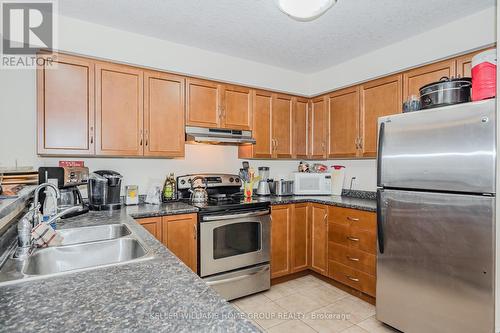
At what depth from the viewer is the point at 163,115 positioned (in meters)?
2.63

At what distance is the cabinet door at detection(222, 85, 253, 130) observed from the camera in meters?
2.97

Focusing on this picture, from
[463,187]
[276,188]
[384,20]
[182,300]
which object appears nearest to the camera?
[182,300]

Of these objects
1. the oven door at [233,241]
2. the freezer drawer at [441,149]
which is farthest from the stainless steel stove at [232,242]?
the freezer drawer at [441,149]

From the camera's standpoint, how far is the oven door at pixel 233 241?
2.45 m

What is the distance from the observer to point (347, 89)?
10.2 feet

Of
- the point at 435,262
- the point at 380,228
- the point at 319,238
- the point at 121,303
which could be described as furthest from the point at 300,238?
the point at 121,303

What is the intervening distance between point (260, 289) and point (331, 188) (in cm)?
144

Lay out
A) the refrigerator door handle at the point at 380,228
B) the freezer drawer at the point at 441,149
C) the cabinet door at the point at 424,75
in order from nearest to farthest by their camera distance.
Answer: the freezer drawer at the point at 441,149 → the refrigerator door handle at the point at 380,228 → the cabinet door at the point at 424,75

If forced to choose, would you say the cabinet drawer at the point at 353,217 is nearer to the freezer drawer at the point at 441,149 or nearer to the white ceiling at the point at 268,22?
the freezer drawer at the point at 441,149

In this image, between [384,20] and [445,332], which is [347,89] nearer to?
[384,20]

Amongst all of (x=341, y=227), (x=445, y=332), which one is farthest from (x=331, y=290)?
(x=445, y=332)

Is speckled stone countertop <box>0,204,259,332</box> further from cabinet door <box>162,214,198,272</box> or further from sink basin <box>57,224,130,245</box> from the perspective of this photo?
cabinet door <box>162,214,198,272</box>

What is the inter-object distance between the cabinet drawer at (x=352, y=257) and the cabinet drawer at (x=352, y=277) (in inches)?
1.7

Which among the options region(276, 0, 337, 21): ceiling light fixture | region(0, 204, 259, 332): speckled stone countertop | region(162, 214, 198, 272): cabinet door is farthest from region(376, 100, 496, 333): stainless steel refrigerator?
region(0, 204, 259, 332): speckled stone countertop
